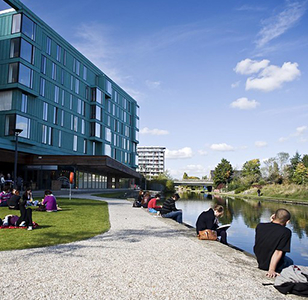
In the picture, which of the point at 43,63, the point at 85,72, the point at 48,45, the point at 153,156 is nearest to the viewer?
the point at 43,63

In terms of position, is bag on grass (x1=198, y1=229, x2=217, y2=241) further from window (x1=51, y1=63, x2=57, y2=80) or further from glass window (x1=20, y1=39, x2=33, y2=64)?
window (x1=51, y1=63, x2=57, y2=80)

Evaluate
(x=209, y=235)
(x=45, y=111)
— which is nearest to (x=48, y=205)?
(x=209, y=235)

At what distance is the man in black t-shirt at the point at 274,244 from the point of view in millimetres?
5234

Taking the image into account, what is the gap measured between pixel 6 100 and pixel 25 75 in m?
3.45

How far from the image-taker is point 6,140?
3153 cm

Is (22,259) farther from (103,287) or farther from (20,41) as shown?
(20,41)

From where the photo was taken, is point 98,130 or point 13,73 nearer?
point 13,73

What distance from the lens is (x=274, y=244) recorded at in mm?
5371

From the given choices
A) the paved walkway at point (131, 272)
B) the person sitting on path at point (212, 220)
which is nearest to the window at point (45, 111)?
the paved walkway at point (131, 272)

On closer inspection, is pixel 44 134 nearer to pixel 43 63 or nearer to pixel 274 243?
pixel 43 63

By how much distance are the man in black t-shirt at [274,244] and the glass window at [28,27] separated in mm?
36204

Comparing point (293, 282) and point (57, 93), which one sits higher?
point (57, 93)

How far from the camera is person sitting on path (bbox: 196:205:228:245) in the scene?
8512 millimetres

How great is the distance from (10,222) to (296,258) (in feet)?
31.5
